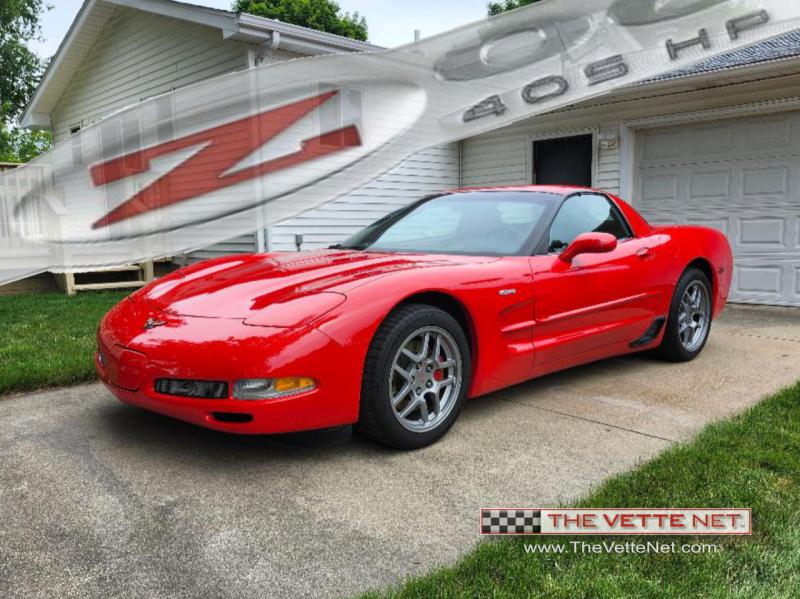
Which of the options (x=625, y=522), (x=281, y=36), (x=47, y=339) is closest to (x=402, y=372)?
(x=625, y=522)

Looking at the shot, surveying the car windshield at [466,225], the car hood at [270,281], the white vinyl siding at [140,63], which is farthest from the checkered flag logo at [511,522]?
the white vinyl siding at [140,63]

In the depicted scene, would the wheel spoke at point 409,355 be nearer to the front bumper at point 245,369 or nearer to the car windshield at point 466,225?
the front bumper at point 245,369

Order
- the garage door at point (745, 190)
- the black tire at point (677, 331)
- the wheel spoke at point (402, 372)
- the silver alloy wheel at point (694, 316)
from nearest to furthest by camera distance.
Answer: the wheel spoke at point (402, 372)
the black tire at point (677, 331)
the silver alloy wheel at point (694, 316)
the garage door at point (745, 190)

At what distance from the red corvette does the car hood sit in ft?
0.03

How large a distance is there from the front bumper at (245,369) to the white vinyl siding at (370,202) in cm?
629

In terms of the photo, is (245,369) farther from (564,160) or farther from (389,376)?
(564,160)

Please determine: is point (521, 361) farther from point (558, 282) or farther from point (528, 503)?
point (528, 503)

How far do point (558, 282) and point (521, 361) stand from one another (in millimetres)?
490

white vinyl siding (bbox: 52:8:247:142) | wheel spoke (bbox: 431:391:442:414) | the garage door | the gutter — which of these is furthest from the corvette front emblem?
the garage door

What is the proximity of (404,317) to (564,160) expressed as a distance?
7.66m

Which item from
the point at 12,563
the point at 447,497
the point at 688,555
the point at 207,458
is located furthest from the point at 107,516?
the point at 688,555

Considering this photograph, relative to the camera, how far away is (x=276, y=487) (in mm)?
2504

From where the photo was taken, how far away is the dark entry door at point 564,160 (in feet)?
30.9

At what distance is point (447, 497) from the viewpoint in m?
2.43
